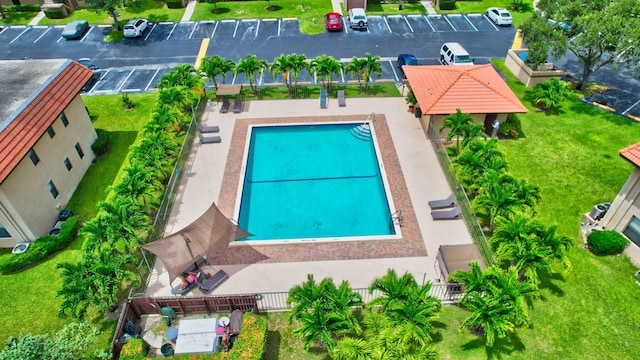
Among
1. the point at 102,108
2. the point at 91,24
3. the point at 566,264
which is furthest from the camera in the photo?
the point at 91,24

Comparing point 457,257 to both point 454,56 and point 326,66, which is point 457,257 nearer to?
point 326,66

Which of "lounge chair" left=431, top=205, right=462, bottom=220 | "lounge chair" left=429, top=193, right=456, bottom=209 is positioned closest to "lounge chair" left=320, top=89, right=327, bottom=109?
"lounge chair" left=429, top=193, right=456, bottom=209

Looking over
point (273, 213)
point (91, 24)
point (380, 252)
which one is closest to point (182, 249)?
point (273, 213)

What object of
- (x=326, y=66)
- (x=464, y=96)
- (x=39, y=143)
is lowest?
(x=326, y=66)

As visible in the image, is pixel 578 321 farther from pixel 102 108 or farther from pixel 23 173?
pixel 102 108

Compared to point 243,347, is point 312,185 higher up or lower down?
lower down

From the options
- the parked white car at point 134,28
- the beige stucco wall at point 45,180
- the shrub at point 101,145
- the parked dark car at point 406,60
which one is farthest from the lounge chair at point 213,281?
the parked white car at point 134,28

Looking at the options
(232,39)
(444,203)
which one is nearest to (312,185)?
(444,203)

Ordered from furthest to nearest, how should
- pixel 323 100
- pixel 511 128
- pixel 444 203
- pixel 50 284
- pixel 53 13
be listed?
pixel 53 13 < pixel 323 100 < pixel 511 128 < pixel 444 203 < pixel 50 284
